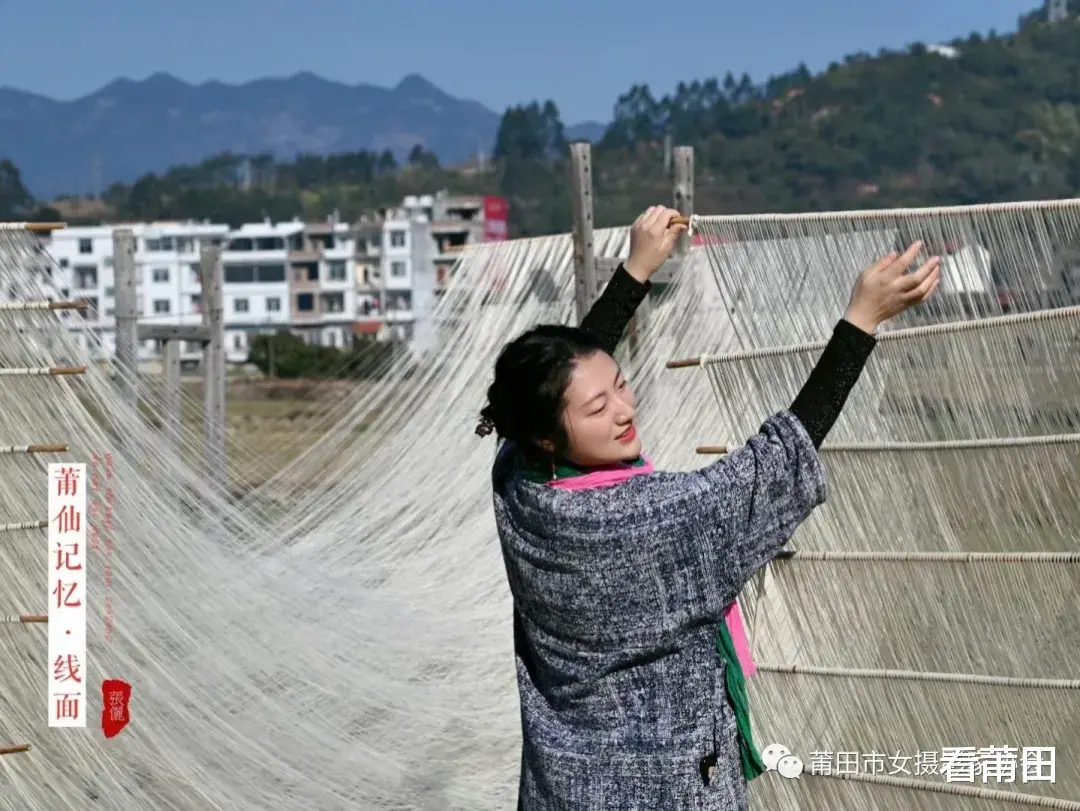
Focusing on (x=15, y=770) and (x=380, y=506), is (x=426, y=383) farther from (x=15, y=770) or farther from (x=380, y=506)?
(x=15, y=770)

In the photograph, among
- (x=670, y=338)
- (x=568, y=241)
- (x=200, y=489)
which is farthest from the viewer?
(x=568, y=241)

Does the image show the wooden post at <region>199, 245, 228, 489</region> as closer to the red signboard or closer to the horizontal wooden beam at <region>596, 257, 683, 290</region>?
the horizontal wooden beam at <region>596, 257, 683, 290</region>

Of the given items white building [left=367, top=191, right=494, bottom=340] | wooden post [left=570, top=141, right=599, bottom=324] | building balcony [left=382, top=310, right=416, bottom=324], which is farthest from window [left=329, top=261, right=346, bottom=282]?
wooden post [left=570, top=141, right=599, bottom=324]

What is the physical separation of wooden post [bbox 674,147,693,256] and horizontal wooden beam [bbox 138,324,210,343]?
7.08ft

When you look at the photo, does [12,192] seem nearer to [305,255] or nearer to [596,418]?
[305,255]

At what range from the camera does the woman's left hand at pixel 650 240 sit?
81.7 inches

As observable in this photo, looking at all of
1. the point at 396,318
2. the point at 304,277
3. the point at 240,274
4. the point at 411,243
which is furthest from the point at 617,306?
the point at 240,274

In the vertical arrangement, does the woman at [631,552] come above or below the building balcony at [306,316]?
above

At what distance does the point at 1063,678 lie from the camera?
263cm

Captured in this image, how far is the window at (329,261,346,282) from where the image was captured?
58188mm

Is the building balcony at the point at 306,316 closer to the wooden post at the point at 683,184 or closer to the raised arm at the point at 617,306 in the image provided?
the wooden post at the point at 683,184

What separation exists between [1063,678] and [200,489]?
238cm

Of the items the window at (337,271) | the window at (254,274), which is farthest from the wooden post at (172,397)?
the window at (254,274)

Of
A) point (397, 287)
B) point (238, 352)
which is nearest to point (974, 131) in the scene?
point (397, 287)
